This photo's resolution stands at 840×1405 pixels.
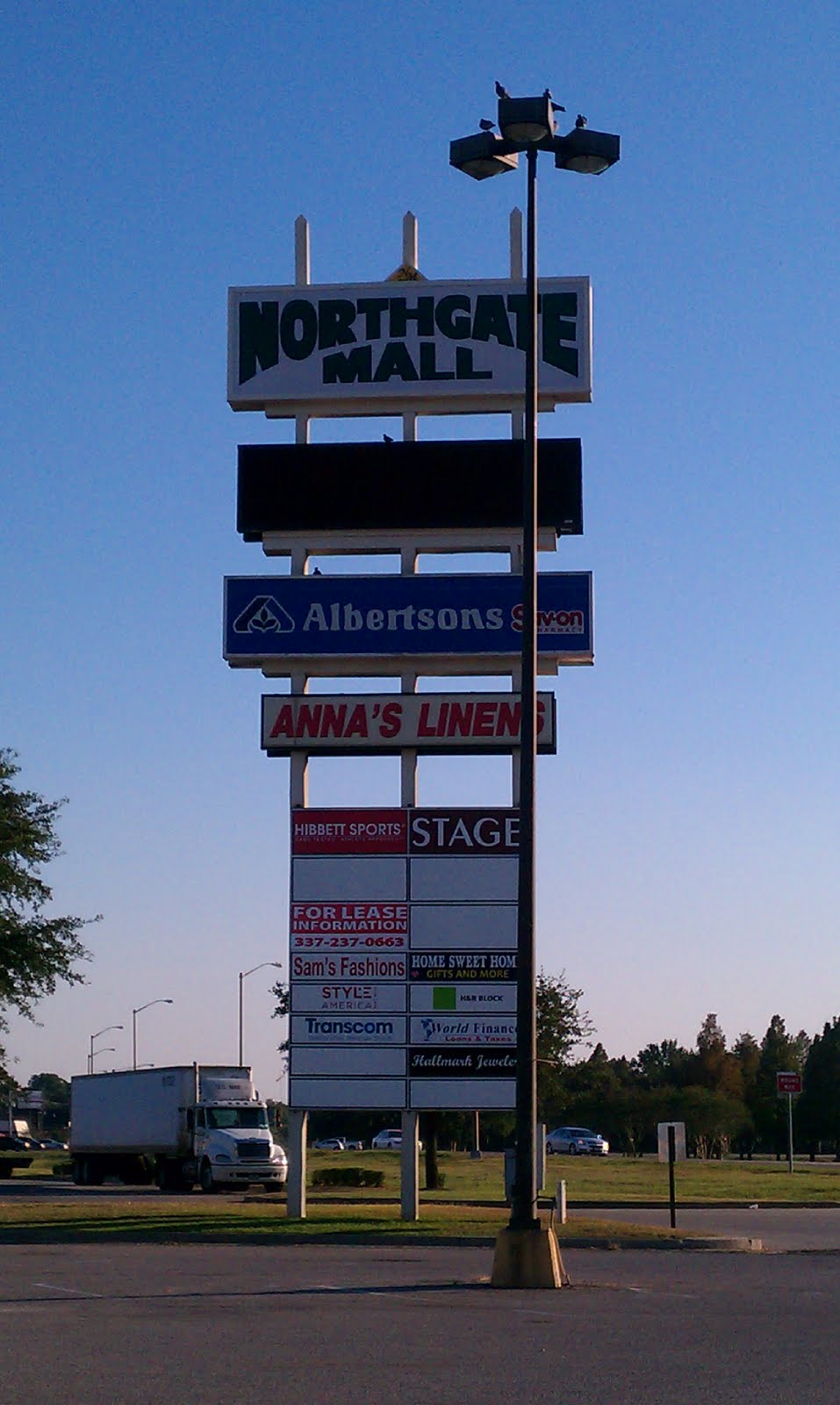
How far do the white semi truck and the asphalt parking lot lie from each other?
25547mm

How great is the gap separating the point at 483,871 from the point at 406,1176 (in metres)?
5.27

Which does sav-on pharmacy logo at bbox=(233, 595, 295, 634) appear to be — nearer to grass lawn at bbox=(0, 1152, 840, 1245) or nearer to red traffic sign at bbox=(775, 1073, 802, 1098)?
grass lawn at bbox=(0, 1152, 840, 1245)

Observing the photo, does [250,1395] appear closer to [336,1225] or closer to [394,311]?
[336,1225]

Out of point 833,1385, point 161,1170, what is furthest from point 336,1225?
point 161,1170

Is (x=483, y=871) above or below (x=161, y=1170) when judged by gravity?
above

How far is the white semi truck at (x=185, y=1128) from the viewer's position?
48250 mm

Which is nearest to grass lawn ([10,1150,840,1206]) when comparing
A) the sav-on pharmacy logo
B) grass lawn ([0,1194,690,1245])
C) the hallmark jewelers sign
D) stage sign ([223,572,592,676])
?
grass lawn ([0,1194,690,1245])

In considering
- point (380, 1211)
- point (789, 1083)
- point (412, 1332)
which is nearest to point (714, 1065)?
point (789, 1083)

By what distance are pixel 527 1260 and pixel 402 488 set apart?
15.7 meters

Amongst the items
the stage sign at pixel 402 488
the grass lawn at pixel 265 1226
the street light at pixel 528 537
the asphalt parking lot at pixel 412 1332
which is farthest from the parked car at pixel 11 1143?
the street light at pixel 528 537

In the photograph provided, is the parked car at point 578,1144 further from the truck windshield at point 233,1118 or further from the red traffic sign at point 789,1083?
the truck windshield at point 233,1118

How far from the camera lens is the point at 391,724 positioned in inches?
1192

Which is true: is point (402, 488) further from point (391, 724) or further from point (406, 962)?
point (406, 962)

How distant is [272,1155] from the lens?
48.4m
